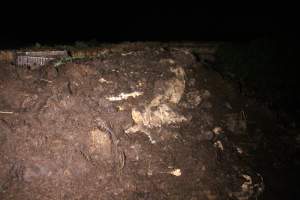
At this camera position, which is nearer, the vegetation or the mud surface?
the mud surface

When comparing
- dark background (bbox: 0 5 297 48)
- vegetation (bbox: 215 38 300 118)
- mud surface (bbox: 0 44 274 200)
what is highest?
dark background (bbox: 0 5 297 48)

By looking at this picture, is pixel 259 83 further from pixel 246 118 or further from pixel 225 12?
pixel 225 12

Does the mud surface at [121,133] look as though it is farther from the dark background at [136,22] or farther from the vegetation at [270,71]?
the dark background at [136,22]

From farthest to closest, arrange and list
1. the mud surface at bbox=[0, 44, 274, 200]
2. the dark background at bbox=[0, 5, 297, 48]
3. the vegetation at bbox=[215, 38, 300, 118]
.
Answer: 1. the dark background at bbox=[0, 5, 297, 48]
2. the vegetation at bbox=[215, 38, 300, 118]
3. the mud surface at bbox=[0, 44, 274, 200]

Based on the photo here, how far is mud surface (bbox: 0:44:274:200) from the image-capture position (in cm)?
430

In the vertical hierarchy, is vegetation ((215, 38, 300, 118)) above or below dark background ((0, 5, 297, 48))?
below

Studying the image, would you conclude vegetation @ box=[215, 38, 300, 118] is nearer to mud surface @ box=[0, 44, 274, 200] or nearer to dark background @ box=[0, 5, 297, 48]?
mud surface @ box=[0, 44, 274, 200]

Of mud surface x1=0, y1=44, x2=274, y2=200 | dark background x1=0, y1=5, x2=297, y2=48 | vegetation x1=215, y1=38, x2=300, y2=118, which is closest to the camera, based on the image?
mud surface x1=0, y1=44, x2=274, y2=200

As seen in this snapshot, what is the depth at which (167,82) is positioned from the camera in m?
5.29

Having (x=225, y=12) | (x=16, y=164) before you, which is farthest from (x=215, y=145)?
(x=225, y=12)

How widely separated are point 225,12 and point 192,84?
11.5m

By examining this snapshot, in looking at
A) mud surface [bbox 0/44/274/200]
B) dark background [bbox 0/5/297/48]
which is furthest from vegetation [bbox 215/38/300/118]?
dark background [bbox 0/5/297/48]

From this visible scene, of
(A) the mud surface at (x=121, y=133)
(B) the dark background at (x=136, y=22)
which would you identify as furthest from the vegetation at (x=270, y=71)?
(B) the dark background at (x=136, y=22)

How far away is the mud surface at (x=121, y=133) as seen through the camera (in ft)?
14.1
